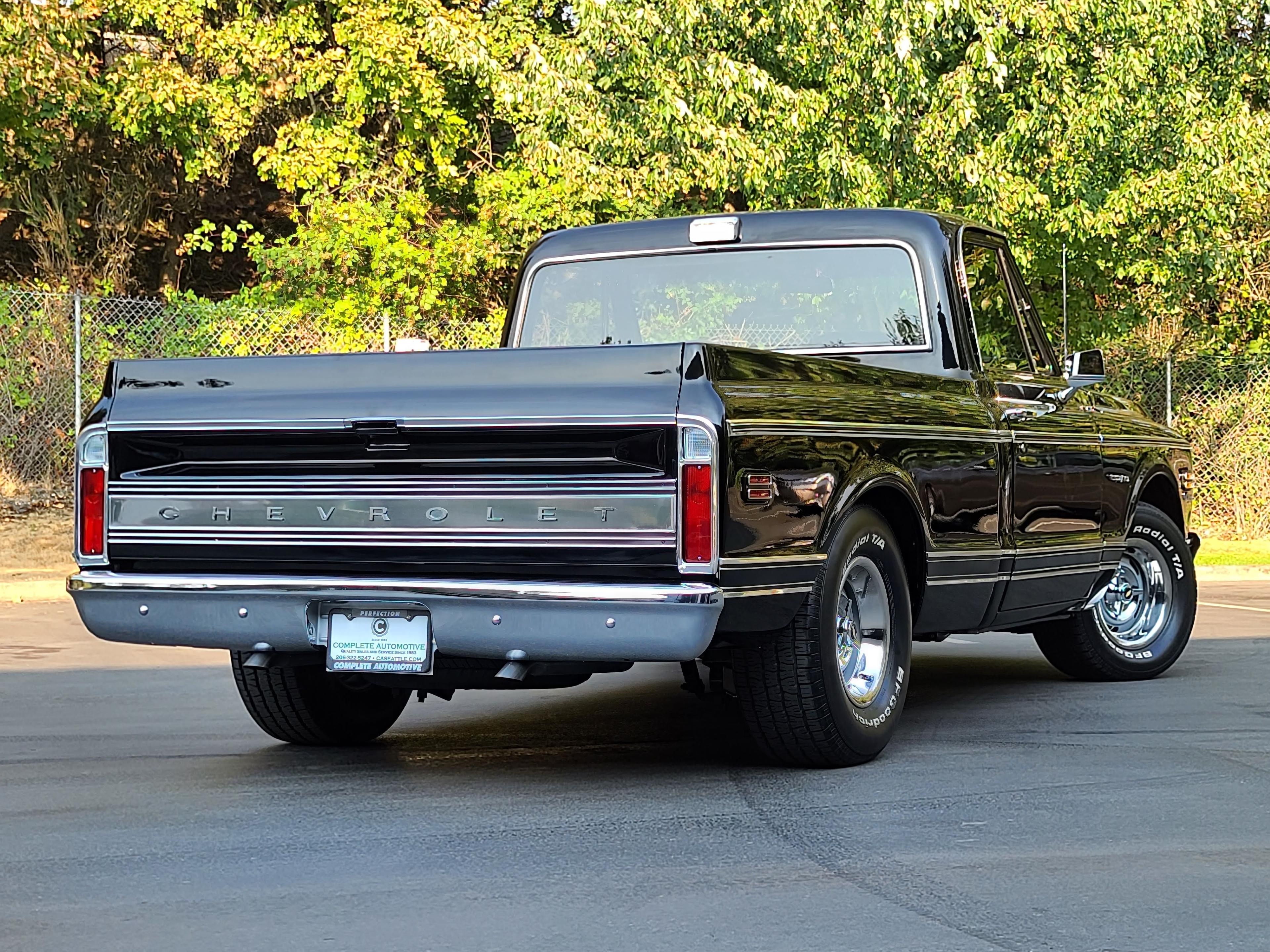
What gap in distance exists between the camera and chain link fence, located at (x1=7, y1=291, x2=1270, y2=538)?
18.7 meters

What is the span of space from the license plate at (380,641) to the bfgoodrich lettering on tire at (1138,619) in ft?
13.5

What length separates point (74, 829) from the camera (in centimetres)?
609

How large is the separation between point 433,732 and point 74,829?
2.27 m

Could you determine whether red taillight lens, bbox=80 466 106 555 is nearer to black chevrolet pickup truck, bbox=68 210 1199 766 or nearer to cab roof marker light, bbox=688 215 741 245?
black chevrolet pickup truck, bbox=68 210 1199 766

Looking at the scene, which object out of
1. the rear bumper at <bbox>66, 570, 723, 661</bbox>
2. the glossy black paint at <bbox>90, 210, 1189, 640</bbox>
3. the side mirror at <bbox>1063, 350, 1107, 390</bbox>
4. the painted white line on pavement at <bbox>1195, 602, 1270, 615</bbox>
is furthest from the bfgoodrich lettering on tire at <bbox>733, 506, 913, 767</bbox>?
the painted white line on pavement at <bbox>1195, 602, 1270, 615</bbox>

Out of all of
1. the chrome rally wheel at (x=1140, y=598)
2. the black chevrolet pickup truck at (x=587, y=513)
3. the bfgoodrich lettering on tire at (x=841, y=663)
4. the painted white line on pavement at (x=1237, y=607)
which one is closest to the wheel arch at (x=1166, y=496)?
the chrome rally wheel at (x=1140, y=598)

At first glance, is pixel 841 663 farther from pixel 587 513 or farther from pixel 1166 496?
pixel 1166 496

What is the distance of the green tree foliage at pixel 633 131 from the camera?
17.2 m

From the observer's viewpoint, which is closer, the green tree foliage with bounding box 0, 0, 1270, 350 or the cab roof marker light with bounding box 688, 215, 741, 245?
the cab roof marker light with bounding box 688, 215, 741, 245

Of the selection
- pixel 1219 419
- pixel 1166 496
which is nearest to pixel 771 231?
pixel 1166 496

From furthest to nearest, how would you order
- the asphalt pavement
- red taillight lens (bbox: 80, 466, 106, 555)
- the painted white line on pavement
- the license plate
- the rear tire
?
1. the painted white line on pavement
2. the rear tire
3. red taillight lens (bbox: 80, 466, 106, 555)
4. the license plate
5. the asphalt pavement

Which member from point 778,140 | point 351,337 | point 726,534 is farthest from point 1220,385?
point 726,534

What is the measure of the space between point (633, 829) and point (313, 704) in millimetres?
2050

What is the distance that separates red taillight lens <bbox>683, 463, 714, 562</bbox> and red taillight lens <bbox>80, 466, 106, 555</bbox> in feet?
7.04
